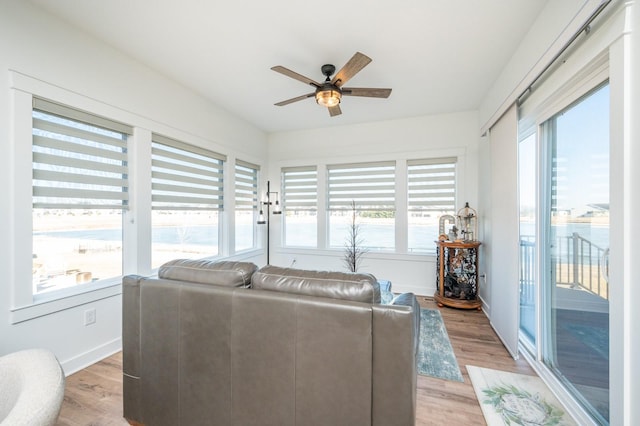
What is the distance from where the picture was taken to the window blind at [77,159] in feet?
6.52

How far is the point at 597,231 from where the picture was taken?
4.97ft

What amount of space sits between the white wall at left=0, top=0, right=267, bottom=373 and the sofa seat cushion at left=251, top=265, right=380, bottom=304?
6.10ft

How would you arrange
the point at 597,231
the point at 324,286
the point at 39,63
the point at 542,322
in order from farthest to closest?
the point at 542,322 < the point at 39,63 < the point at 597,231 < the point at 324,286

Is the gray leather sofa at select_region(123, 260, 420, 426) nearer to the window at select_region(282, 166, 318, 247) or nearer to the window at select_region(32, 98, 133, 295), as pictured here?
the window at select_region(32, 98, 133, 295)

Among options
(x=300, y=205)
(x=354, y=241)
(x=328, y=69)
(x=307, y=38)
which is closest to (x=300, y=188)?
(x=300, y=205)

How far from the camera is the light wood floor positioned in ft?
5.39

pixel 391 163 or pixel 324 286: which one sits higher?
pixel 391 163

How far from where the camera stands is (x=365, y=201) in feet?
14.5

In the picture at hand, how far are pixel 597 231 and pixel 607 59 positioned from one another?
36.8 inches

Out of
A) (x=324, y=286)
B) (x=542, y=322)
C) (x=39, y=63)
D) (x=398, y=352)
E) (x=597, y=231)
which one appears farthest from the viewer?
(x=542, y=322)

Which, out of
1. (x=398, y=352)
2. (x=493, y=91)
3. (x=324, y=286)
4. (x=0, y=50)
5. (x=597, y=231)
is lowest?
(x=398, y=352)

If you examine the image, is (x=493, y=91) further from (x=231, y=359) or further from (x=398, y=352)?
(x=231, y=359)

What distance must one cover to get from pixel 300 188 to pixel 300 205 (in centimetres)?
32

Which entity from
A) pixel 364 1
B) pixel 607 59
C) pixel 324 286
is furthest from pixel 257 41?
pixel 607 59
